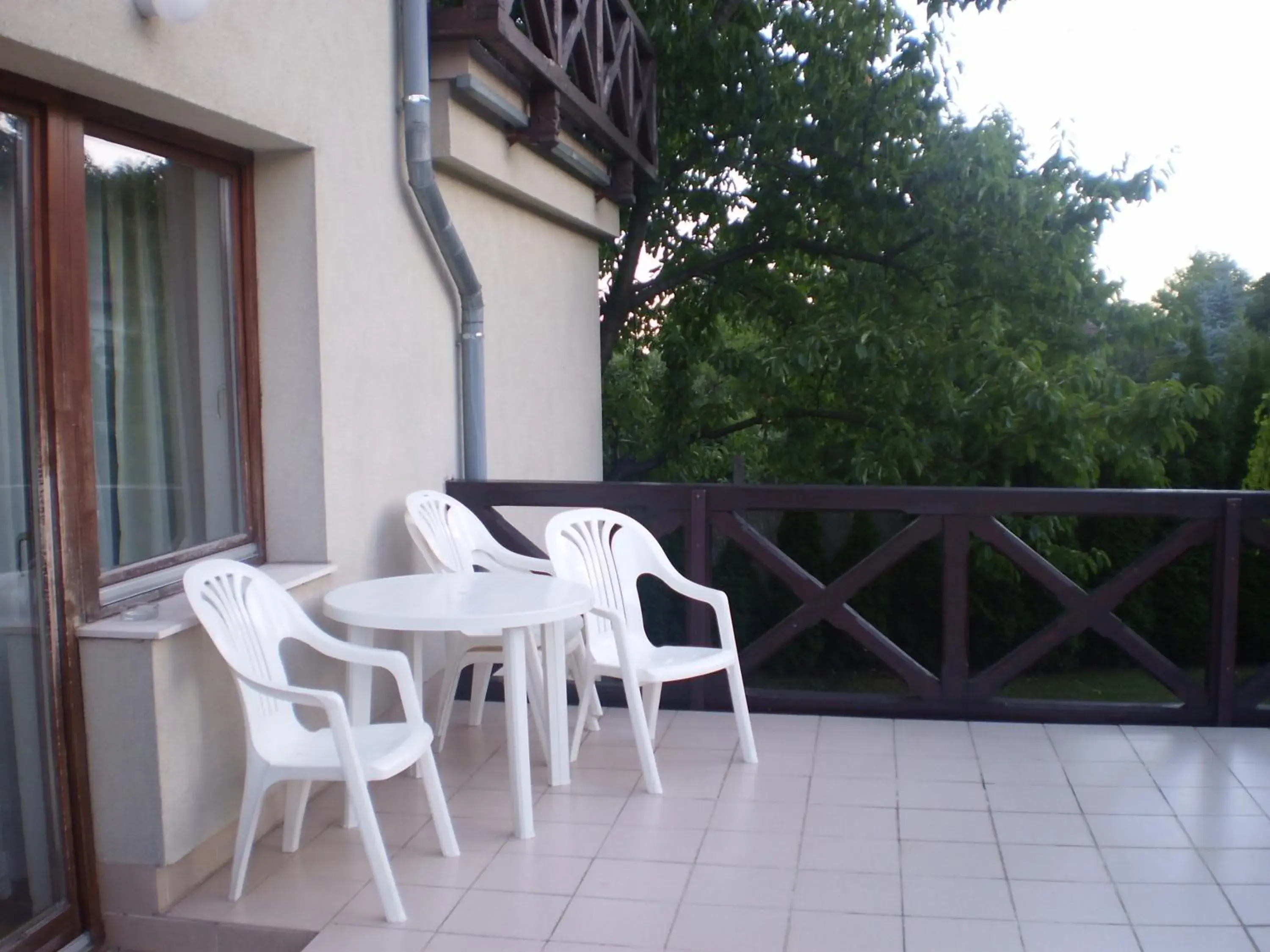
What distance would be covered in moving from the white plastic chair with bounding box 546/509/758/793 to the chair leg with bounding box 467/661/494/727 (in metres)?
0.37

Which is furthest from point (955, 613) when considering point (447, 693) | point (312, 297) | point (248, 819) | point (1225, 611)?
point (248, 819)

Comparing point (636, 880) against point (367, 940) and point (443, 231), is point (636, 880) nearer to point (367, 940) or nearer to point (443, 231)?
point (367, 940)

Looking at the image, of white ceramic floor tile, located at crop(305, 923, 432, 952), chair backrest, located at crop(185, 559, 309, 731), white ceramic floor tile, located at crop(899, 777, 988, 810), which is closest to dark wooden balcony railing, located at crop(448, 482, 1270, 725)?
white ceramic floor tile, located at crop(899, 777, 988, 810)

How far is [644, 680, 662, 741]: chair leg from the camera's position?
3.91m

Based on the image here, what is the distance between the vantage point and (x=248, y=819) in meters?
2.74

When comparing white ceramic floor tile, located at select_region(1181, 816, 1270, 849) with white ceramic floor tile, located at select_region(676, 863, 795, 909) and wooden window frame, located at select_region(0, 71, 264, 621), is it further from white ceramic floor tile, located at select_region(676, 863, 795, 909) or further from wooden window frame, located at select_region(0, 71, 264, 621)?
wooden window frame, located at select_region(0, 71, 264, 621)

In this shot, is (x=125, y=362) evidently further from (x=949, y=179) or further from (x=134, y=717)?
(x=949, y=179)

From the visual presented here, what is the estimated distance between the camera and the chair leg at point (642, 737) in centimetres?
342

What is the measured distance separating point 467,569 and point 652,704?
0.77 metres

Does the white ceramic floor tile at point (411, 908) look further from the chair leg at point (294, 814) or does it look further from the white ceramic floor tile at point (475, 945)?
the chair leg at point (294, 814)

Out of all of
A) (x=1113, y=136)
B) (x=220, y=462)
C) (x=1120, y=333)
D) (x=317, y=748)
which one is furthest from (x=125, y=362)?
(x=1113, y=136)

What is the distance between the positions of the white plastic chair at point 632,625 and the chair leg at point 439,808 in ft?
2.10

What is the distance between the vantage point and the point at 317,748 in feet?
9.14

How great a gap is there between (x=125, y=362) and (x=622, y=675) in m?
1.56
